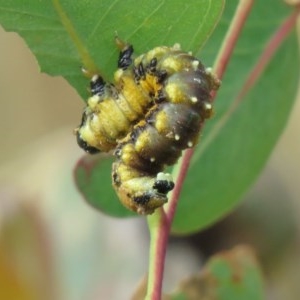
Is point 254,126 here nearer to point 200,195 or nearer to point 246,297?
point 200,195

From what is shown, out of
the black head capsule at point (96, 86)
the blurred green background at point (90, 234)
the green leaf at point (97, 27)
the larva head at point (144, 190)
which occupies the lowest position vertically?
the blurred green background at point (90, 234)

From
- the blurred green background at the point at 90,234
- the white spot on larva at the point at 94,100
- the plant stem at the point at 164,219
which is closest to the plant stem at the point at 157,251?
the plant stem at the point at 164,219

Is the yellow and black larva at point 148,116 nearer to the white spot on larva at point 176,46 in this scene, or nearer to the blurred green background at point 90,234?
the white spot on larva at point 176,46

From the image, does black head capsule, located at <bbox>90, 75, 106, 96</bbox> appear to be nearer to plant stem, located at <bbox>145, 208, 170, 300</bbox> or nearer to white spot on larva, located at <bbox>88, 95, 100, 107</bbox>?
white spot on larva, located at <bbox>88, 95, 100, 107</bbox>

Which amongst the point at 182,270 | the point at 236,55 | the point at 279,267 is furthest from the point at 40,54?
the point at 279,267

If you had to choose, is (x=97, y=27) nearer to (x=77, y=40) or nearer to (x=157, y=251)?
(x=77, y=40)
